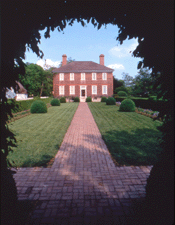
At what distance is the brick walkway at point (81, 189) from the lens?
259 cm

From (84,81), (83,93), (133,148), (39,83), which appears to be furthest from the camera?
(39,83)

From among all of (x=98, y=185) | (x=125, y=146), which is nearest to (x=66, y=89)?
(x=125, y=146)

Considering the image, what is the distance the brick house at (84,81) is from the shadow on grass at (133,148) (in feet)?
89.8

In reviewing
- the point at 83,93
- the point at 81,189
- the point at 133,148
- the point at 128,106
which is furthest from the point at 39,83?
the point at 81,189

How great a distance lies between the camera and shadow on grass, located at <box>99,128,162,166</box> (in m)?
4.63

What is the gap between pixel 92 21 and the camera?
10.2 feet

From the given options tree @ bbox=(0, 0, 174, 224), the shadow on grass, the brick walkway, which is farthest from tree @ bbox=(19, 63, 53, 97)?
tree @ bbox=(0, 0, 174, 224)

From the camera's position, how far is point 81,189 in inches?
130

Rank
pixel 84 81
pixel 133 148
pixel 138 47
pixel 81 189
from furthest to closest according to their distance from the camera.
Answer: pixel 84 81 < pixel 133 148 < pixel 81 189 < pixel 138 47

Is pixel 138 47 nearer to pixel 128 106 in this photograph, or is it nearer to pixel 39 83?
pixel 128 106

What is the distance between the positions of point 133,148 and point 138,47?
13.0 feet

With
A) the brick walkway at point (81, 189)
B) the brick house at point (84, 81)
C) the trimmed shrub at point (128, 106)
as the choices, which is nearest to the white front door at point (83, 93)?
the brick house at point (84, 81)

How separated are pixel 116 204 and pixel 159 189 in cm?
111

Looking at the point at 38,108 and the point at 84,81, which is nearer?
the point at 38,108
